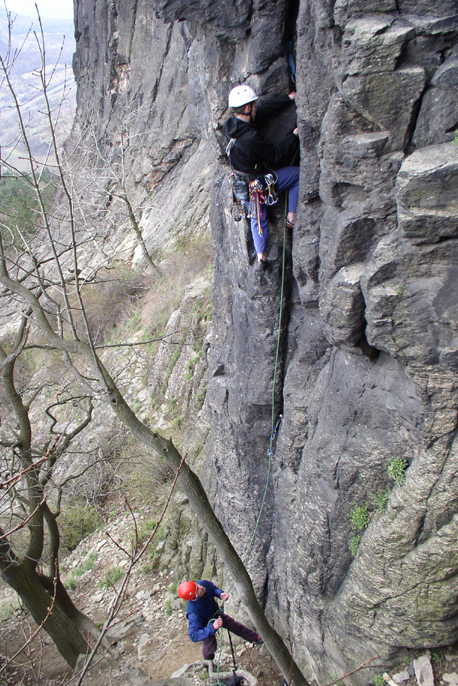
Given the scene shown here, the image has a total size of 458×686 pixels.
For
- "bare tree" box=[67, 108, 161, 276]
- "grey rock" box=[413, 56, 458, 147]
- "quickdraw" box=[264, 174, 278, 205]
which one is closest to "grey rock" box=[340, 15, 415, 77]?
"grey rock" box=[413, 56, 458, 147]

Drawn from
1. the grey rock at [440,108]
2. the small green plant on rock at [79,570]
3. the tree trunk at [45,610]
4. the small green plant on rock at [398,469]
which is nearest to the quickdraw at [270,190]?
the grey rock at [440,108]

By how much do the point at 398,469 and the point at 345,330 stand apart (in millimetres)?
1342

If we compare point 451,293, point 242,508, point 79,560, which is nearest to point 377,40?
point 451,293

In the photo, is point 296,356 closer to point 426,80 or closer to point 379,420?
point 379,420

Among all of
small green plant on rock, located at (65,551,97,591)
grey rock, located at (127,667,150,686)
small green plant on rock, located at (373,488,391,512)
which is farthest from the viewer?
small green plant on rock, located at (65,551,97,591)

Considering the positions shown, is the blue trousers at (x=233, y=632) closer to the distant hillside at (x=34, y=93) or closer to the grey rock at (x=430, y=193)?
the grey rock at (x=430, y=193)

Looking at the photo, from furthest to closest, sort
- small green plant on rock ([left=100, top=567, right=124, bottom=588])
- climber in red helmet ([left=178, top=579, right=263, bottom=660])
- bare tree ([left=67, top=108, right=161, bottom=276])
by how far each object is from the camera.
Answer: bare tree ([left=67, top=108, right=161, bottom=276])
small green plant on rock ([left=100, top=567, right=124, bottom=588])
climber in red helmet ([left=178, top=579, right=263, bottom=660])

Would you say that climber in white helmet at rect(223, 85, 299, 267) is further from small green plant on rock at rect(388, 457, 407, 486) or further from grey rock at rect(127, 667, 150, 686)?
grey rock at rect(127, 667, 150, 686)

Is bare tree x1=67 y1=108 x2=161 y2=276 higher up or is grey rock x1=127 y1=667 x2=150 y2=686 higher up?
bare tree x1=67 y1=108 x2=161 y2=276

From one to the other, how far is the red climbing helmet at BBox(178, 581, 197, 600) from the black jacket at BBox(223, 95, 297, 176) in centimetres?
481

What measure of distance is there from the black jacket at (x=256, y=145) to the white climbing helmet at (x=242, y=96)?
0.17 meters

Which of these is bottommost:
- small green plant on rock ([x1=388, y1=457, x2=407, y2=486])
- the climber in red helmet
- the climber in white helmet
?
the climber in red helmet

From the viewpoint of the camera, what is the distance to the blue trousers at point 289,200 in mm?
5246

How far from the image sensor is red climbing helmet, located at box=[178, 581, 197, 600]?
5.69 metres
